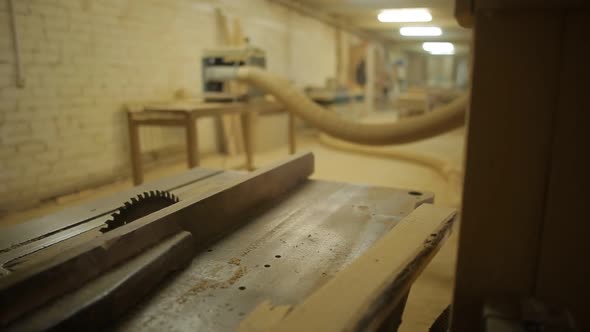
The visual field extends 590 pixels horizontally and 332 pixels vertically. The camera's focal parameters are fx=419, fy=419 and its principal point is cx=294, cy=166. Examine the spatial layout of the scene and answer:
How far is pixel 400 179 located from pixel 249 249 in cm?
335

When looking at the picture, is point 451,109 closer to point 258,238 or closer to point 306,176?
point 306,176

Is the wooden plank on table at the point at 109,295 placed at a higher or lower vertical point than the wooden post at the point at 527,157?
lower

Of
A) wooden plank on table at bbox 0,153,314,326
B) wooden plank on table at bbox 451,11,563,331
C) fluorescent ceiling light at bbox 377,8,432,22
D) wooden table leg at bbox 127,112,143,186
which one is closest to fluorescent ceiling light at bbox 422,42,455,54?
fluorescent ceiling light at bbox 377,8,432,22

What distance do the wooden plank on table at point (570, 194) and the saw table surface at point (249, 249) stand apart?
20.6 inches

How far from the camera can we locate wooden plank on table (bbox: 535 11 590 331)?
2.32 feet

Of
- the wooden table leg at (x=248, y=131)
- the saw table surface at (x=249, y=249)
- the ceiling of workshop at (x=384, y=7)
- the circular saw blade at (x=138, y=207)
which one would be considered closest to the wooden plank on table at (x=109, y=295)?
the saw table surface at (x=249, y=249)

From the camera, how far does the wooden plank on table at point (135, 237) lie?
2.74 feet

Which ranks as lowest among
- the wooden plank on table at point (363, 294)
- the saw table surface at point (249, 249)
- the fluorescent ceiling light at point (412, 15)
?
the saw table surface at point (249, 249)

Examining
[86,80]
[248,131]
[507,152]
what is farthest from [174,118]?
[507,152]

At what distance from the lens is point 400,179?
4.39 metres

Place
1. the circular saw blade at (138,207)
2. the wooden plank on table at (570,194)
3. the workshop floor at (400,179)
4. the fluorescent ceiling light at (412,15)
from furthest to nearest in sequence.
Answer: the fluorescent ceiling light at (412,15)
the workshop floor at (400,179)
the circular saw blade at (138,207)
the wooden plank on table at (570,194)

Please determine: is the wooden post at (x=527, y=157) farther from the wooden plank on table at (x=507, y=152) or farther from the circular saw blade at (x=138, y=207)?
the circular saw blade at (x=138, y=207)

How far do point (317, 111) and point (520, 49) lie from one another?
2.79 metres

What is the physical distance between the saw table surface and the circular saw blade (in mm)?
68
